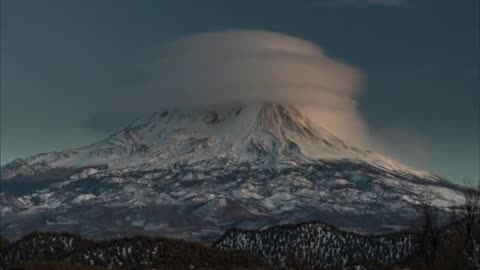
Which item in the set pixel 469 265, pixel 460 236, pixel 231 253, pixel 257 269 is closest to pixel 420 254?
pixel 469 265

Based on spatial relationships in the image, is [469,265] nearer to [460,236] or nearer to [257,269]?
[460,236]

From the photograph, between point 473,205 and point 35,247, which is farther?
point 35,247

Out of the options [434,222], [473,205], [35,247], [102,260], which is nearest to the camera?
[473,205]

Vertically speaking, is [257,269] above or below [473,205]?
below

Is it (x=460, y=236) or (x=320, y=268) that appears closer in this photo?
(x=460, y=236)

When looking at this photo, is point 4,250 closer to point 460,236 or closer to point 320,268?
point 320,268

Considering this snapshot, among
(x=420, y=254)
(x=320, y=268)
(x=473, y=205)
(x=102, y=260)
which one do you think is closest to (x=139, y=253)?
(x=102, y=260)

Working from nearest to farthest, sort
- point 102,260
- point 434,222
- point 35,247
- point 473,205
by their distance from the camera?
point 473,205 < point 434,222 < point 102,260 < point 35,247

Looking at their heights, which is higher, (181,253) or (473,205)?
(473,205)
